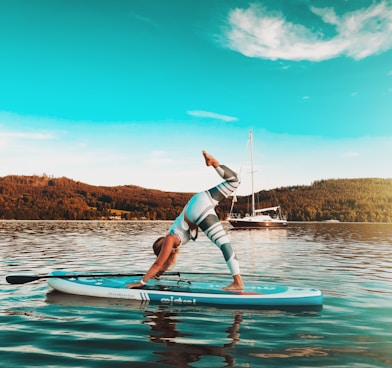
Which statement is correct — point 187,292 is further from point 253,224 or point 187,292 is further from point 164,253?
point 253,224

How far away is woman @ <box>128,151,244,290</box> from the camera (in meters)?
10.7

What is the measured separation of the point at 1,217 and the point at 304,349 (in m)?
207

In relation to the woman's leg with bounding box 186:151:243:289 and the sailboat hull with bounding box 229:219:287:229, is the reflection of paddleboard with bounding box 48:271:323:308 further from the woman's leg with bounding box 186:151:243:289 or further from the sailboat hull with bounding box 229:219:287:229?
the sailboat hull with bounding box 229:219:287:229

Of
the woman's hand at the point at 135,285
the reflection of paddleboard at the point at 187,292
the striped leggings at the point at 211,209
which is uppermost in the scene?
the striped leggings at the point at 211,209

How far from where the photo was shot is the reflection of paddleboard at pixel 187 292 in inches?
412

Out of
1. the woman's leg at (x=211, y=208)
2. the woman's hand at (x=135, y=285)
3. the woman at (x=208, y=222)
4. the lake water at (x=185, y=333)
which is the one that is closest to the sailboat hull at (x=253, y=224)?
the lake water at (x=185, y=333)

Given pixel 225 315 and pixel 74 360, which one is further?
pixel 225 315

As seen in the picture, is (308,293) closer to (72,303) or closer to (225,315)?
(225,315)

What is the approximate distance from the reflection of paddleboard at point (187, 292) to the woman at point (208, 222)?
0.35 meters

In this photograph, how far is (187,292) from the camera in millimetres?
10930

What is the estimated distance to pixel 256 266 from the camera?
22.0 m

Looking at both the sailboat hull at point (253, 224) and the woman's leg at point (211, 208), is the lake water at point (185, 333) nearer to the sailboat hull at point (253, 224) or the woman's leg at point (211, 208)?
the woman's leg at point (211, 208)

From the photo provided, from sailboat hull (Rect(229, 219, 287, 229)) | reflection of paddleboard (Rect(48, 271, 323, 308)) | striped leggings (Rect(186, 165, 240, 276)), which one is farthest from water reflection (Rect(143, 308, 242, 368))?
sailboat hull (Rect(229, 219, 287, 229))

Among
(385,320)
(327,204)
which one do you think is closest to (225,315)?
(385,320)
